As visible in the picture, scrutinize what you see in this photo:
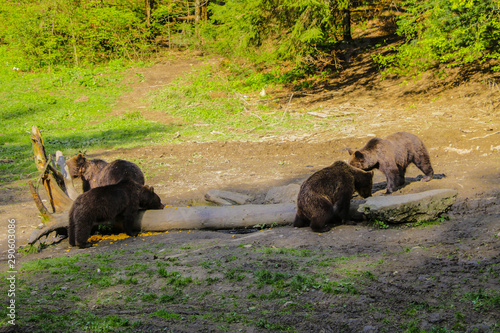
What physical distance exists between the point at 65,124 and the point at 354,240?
57.0 ft

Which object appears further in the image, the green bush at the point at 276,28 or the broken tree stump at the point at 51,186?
the green bush at the point at 276,28

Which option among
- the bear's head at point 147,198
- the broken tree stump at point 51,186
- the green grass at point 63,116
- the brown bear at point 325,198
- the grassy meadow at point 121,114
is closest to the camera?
the brown bear at point 325,198

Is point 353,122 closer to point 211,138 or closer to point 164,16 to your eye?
point 211,138

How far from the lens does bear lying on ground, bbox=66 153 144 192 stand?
31.1ft

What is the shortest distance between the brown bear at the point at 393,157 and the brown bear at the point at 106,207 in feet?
15.0

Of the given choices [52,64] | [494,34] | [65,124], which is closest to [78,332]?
[494,34]

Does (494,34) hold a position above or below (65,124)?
above

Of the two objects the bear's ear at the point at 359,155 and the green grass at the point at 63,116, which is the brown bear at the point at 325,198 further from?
the green grass at the point at 63,116

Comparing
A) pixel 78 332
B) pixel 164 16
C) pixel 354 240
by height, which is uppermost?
pixel 164 16

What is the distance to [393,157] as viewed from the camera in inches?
378

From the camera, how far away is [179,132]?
1802cm

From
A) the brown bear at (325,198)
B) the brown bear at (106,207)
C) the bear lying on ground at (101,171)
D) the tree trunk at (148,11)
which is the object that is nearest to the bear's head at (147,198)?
the brown bear at (106,207)

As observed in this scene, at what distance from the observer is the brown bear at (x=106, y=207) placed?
307 inches

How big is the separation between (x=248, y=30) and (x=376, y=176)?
38.7 ft
